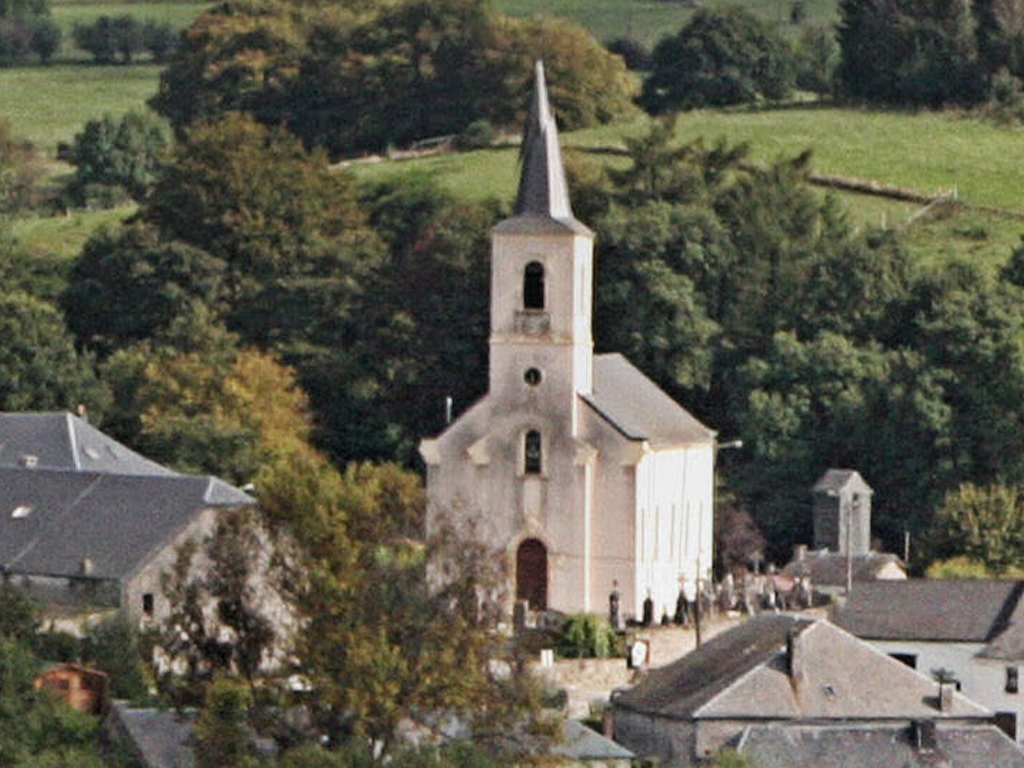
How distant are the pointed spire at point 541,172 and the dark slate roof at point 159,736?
2403 centimetres

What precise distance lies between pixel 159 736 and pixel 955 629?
18.4 m

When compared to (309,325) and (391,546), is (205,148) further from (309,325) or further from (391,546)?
(391,546)

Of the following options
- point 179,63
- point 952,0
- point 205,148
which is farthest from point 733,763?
point 179,63

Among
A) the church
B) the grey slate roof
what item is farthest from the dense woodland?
the grey slate roof

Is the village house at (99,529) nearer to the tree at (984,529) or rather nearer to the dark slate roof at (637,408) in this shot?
the dark slate roof at (637,408)

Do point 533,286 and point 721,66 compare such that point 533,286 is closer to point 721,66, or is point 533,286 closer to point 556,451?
point 556,451

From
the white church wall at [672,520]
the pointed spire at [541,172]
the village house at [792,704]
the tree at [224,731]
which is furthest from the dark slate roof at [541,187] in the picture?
the tree at [224,731]

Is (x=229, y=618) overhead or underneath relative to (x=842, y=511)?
overhead

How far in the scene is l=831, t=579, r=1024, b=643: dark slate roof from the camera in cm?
9144

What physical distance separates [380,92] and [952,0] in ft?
50.7

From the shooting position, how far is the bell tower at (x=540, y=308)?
10025cm

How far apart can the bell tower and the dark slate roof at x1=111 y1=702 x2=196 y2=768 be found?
22369 millimetres

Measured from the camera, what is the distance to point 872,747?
82.2 meters

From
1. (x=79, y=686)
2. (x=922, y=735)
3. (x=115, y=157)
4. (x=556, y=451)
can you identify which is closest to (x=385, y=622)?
(x=79, y=686)
